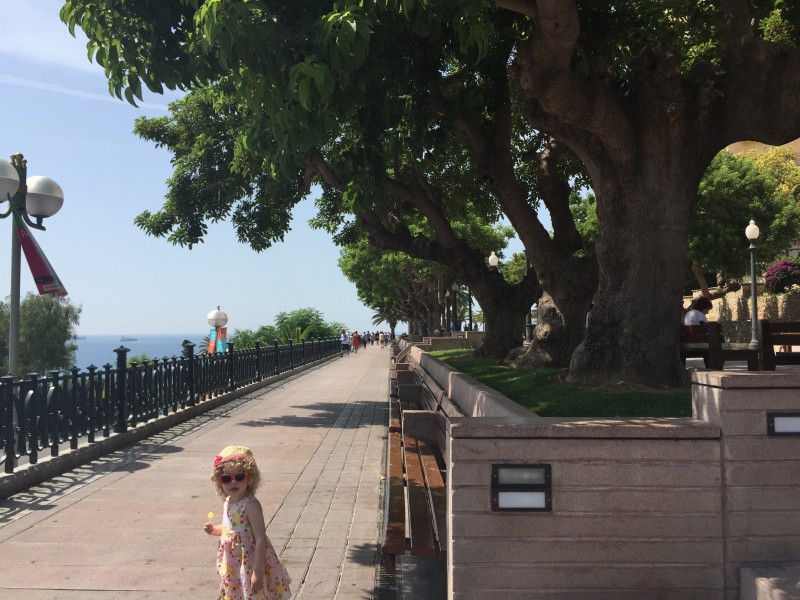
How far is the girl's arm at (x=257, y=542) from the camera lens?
357cm

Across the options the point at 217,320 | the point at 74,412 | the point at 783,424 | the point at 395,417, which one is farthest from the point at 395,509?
the point at 217,320

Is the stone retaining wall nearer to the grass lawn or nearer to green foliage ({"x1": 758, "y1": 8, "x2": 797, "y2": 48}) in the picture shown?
the grass lawn

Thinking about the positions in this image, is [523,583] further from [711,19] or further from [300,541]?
[711,19]

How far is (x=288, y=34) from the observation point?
5980 millimetres

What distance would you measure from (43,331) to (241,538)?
67.0 metres

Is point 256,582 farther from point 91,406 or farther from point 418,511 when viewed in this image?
point 91,406

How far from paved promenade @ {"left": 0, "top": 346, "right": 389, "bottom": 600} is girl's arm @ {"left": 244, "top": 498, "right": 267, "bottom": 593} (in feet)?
3.80

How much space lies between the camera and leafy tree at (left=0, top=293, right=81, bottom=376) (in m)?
62.2

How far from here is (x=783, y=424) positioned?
4059mm

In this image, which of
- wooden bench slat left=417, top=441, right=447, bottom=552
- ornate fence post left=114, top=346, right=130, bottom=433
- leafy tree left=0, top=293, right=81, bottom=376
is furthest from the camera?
leafy tree left=0, top=293, right=81, bottom=376

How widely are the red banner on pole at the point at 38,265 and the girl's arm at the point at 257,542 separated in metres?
5.52

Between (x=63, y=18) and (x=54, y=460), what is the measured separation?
4.71 metres

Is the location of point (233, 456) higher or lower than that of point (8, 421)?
higher

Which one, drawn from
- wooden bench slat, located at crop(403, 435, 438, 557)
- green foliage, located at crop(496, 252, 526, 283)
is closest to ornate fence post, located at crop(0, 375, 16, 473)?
wooden bench slat, located at crop(403, 435, 438, 557)
